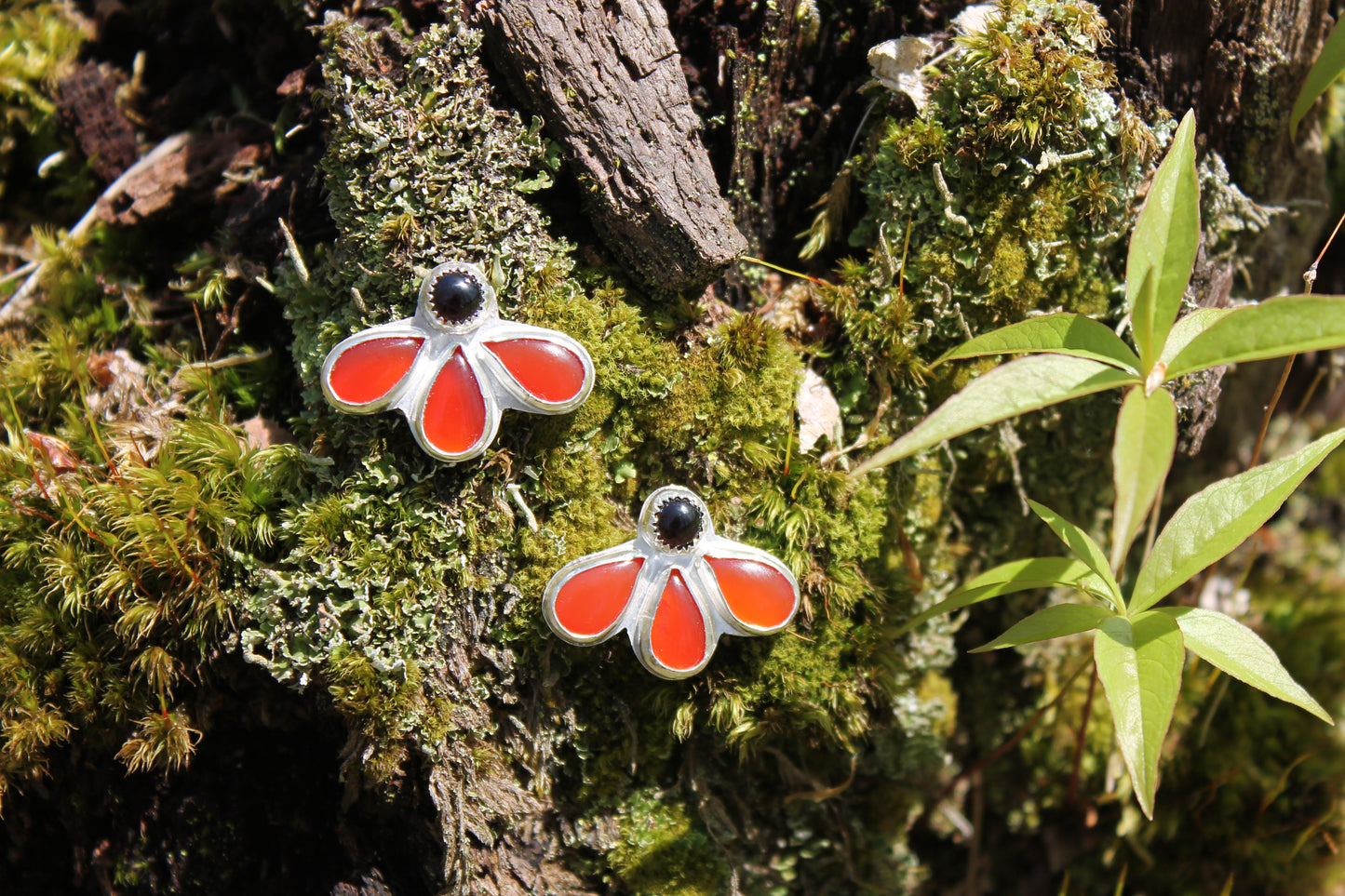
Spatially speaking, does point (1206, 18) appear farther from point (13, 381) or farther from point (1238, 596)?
point (13, 381)

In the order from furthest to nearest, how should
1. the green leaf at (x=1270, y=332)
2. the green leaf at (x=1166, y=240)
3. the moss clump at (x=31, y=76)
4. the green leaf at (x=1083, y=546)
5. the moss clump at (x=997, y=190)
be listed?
the moss clump at (x=31, y=76) < the moss clump at (x=997, y=190) < the green leaf at (x=1083, y=546) < the green leaf at (x=1166, y=240) < the green leaf at (x=1270, y=332)

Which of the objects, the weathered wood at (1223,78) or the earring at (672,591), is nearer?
the earring at (672,591)

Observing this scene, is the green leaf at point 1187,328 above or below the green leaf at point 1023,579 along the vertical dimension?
above

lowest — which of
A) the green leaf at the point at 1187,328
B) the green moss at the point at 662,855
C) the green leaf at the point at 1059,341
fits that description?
the green moss at the point at 662,855

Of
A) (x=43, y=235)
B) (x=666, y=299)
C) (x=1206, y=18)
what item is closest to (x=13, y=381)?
(x=43, y=235)

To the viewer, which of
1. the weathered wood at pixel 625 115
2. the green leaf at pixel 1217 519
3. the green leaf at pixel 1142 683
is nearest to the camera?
the green leaf at pixel 1142 683

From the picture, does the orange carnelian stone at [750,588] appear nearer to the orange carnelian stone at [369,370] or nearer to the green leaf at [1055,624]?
the green leaf at [1055,624]

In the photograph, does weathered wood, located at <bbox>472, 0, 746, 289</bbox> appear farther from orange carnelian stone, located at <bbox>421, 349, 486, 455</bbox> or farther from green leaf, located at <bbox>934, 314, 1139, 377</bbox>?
green leaf, located at <bbox>934, 314, 1139, 377</bbox>

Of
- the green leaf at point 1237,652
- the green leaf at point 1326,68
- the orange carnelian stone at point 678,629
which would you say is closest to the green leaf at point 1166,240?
the green leaf at point 1237,652
